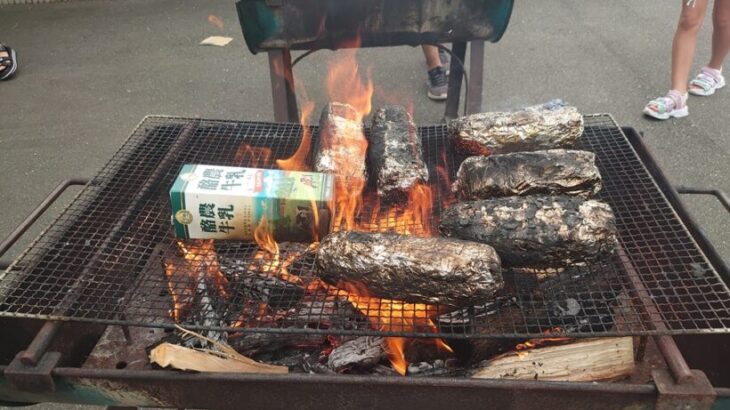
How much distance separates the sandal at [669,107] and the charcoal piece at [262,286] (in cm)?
382

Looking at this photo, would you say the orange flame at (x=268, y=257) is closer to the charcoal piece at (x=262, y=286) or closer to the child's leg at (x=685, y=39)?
the charcoal piece at (x=262, y=286)

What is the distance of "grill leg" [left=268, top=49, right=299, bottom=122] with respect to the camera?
10.5ft

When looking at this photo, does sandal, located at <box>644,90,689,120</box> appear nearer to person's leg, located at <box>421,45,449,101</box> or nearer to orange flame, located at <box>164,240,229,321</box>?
person's leg, located at <box>421,45,449,101</box>

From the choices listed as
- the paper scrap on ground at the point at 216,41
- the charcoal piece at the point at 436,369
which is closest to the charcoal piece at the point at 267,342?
the charcoal piece at the point at 436,369

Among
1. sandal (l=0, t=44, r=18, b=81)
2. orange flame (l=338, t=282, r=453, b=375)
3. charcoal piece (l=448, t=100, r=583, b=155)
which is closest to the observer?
orange flame (l=338, t=282, r=453, b=375)

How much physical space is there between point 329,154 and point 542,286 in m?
1.04

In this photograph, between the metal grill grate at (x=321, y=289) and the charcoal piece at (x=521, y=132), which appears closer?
the metal grill grate at (x=321, y=289)

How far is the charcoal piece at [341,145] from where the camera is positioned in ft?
7.62

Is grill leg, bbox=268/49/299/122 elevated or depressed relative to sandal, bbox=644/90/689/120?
elevated

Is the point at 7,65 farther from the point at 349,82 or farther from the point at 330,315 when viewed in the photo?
the point at 330,315

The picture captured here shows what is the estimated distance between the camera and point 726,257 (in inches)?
Result: 125

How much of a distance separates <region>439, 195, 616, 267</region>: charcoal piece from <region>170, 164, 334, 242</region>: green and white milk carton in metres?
0.53

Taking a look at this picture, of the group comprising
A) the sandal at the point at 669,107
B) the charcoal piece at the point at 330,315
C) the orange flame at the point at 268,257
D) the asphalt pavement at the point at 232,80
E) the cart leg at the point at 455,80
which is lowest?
the asphalt pavement at the point at 232,80

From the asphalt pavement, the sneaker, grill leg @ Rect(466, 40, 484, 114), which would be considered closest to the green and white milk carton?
grill leg @ Rect(466, 40, 484, 114)
